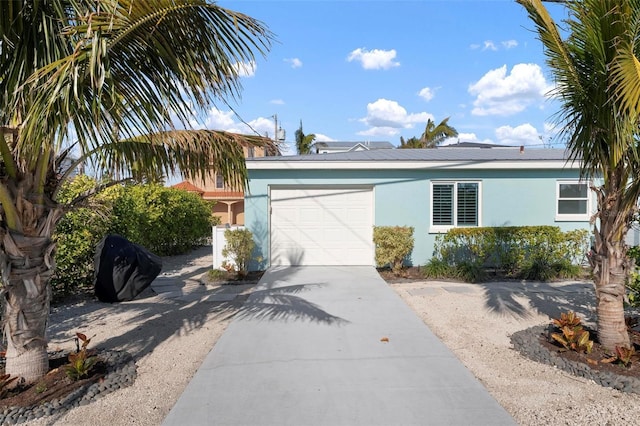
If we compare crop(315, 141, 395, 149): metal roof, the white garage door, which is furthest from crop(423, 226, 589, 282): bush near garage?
crop(315, 141, 395, 149): metal roof

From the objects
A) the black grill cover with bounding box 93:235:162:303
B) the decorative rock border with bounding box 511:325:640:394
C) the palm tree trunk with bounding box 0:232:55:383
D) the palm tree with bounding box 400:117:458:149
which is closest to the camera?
the palm tree trunk with bounding box 0:232:55:383

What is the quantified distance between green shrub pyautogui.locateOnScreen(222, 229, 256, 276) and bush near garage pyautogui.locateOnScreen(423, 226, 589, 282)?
14.3ft

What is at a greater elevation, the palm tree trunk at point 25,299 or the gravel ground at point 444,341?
the palm tree trunk at point 25,299

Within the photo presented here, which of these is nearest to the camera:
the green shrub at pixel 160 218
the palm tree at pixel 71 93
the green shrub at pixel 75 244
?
the palm tree at pixel 71 93

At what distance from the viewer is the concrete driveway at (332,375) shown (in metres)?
3.44

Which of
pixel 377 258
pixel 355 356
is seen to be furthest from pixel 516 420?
pixel 377 258

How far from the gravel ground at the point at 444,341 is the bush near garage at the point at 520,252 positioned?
0.67 meters

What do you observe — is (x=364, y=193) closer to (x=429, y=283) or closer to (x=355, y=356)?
(x=429, y=283)

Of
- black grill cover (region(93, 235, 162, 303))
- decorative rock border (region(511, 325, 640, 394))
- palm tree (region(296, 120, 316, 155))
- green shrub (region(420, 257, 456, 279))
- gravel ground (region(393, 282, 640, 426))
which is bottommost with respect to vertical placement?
gravel ground (region(393, 282, 640, 426))

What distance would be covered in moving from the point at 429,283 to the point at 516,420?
589cm

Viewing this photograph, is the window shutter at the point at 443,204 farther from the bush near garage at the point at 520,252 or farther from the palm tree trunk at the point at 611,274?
the palm tree trunk at the point at 611,274

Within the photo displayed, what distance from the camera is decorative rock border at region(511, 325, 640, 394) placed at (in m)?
3.98

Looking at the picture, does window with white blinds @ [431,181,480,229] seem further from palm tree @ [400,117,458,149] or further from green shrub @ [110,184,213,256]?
Result: palm tree @ [400,117,458,149]

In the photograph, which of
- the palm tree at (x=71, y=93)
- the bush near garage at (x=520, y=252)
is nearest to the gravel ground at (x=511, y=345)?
the bush near garage at (x=520, y=252)
